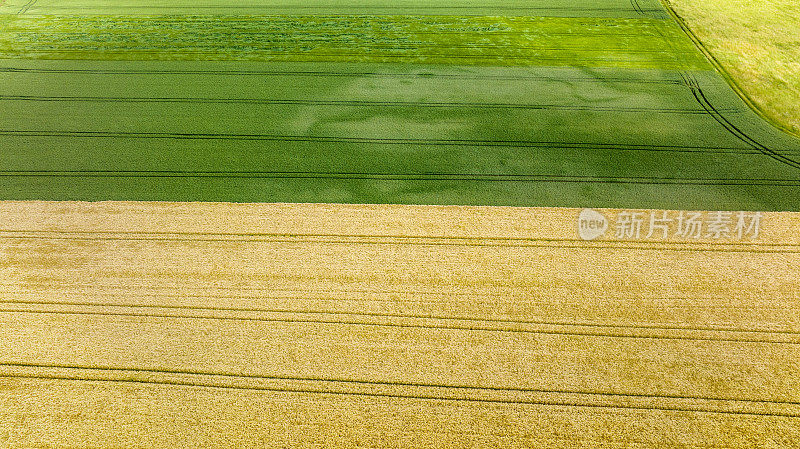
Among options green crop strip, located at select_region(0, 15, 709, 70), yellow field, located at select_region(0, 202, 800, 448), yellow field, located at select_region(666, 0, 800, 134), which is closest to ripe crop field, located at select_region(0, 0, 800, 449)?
yellow field, located at select_region(0, 202, 800, 448)

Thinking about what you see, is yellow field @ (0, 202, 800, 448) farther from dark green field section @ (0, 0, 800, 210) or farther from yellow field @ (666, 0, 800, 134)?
yellow field @ (666, 0, 800, 134)

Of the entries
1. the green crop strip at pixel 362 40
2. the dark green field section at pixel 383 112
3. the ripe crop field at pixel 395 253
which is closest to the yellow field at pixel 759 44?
the dark green field section at pixel 383 112

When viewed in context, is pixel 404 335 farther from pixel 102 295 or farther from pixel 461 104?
pixel 461 104

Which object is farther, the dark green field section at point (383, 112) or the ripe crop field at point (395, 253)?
the dark green field section at point (383, 112)

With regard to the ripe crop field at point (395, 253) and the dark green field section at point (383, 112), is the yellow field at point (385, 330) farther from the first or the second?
the dark green field section at point (383, 112)

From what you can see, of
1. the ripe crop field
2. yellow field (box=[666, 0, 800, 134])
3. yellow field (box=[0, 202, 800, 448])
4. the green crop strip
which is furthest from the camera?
the green crop strip

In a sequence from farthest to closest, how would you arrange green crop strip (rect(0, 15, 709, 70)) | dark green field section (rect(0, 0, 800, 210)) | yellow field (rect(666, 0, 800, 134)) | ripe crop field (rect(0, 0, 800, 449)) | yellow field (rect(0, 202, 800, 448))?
green crop strip (rect(0, 15, 709, 70)) → yellow field (rect(666, 0, 800, 134)) → dark green field section (rect(0, 0, 800, 210)) → ripe crop field (rect(0, 0, 800, 449)) → yellow field (rect(0, 202, 800, 448))

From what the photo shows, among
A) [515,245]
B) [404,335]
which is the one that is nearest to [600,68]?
[515,245]

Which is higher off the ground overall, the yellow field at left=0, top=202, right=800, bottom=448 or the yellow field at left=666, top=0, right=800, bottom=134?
the yellow field at left=666, top=0, right=800, bottom=134
